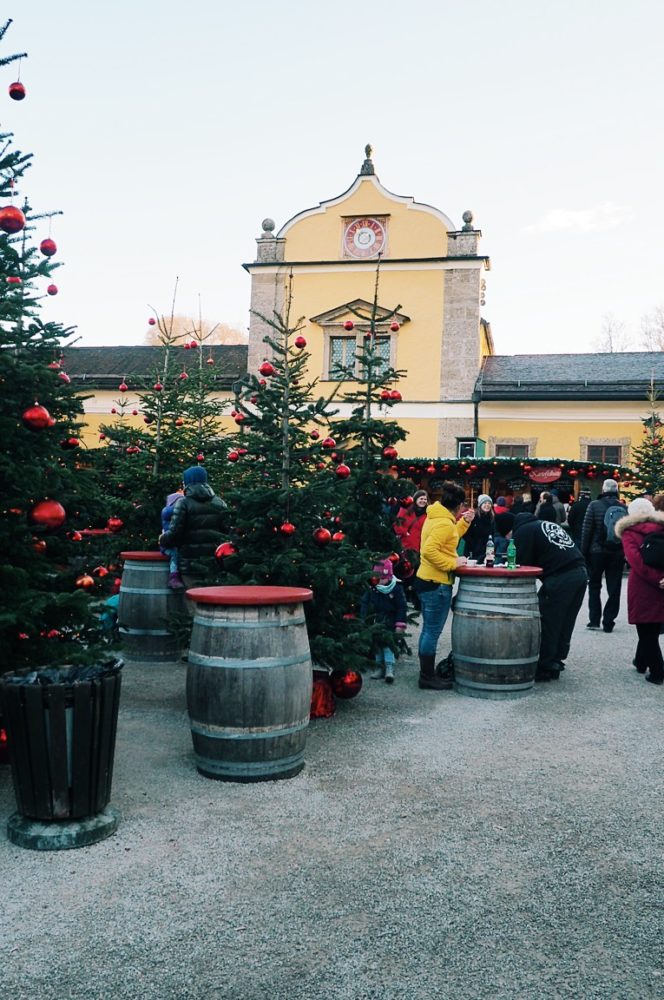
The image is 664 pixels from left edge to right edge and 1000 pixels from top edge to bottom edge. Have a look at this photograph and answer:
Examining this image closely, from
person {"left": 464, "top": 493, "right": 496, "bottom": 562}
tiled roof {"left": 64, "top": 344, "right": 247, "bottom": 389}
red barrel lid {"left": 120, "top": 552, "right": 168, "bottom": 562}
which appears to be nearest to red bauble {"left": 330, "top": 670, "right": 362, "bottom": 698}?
red barrel lid {"left": 120, "top": 552, "right": 168, "bottom": 562}

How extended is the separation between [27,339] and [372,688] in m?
4.43

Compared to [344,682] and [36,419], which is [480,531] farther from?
[36,419]

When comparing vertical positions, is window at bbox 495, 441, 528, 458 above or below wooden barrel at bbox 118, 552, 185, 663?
above

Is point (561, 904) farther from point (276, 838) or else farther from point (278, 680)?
point (278, 680)

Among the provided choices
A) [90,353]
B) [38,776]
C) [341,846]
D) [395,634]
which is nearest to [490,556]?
[395,634]

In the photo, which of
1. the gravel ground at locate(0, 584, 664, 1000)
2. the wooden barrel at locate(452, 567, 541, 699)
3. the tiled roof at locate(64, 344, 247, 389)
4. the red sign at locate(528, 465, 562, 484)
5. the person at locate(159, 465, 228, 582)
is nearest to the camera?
the gravel ground at locate(0, 584, 664, 1000)

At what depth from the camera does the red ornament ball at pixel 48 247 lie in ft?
17.2

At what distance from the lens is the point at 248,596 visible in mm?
4953

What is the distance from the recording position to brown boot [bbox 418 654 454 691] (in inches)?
303

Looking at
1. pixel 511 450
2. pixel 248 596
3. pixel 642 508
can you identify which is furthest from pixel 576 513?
pixel 511 450

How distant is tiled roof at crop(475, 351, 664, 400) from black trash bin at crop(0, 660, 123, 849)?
2677cm

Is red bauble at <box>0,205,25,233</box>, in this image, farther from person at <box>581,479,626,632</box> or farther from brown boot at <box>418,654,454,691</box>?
person at <box>581,479,626,632</box>

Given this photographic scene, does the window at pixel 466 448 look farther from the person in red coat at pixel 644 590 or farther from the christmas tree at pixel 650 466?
the person in red coat at pixel 644 590

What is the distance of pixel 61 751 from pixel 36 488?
1.53m
